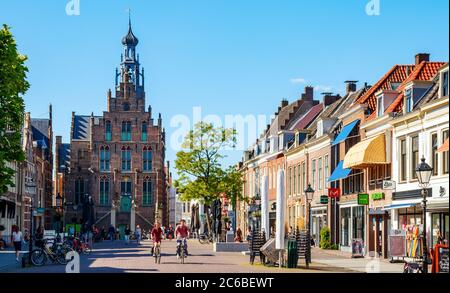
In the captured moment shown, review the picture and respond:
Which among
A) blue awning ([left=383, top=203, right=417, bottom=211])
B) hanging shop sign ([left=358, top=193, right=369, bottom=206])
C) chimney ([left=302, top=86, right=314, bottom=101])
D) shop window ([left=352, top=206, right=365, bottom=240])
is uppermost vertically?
chimney ([left=302, top=86, right=314, bottom=101])

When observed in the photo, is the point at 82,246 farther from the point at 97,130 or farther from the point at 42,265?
the point at 97,130

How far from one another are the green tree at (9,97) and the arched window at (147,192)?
214 feet

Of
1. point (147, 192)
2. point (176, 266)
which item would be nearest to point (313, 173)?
point (176, 266)

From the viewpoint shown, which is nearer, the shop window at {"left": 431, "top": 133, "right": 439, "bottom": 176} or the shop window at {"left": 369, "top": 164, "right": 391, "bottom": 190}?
the shop window at {"left": 431, "top": 133, "right": 439, "bottom": 176}

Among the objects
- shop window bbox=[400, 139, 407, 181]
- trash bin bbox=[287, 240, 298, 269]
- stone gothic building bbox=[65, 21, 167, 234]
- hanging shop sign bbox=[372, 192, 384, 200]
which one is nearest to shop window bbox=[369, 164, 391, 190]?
hanging shop sign bbox=[372, 192, 384, 200]

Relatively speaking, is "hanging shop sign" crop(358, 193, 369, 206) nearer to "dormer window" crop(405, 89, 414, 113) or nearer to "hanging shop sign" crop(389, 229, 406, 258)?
"dormer window" crop(405, 89, 414, 113)

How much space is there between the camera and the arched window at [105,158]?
8812cm

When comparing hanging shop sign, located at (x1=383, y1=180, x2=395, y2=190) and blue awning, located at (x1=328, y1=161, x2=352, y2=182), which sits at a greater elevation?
blue awning, located at (x1=328, y1=161, x2=352, y2=182)

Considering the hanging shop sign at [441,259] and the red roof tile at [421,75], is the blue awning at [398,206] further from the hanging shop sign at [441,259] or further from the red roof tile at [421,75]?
the hanging shop sign at [441,259]

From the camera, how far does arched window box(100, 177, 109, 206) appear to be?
90.0m

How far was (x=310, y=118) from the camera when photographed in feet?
200

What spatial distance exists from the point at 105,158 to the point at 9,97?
208ft

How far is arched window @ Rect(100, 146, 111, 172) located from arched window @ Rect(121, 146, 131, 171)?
64.1 inches
